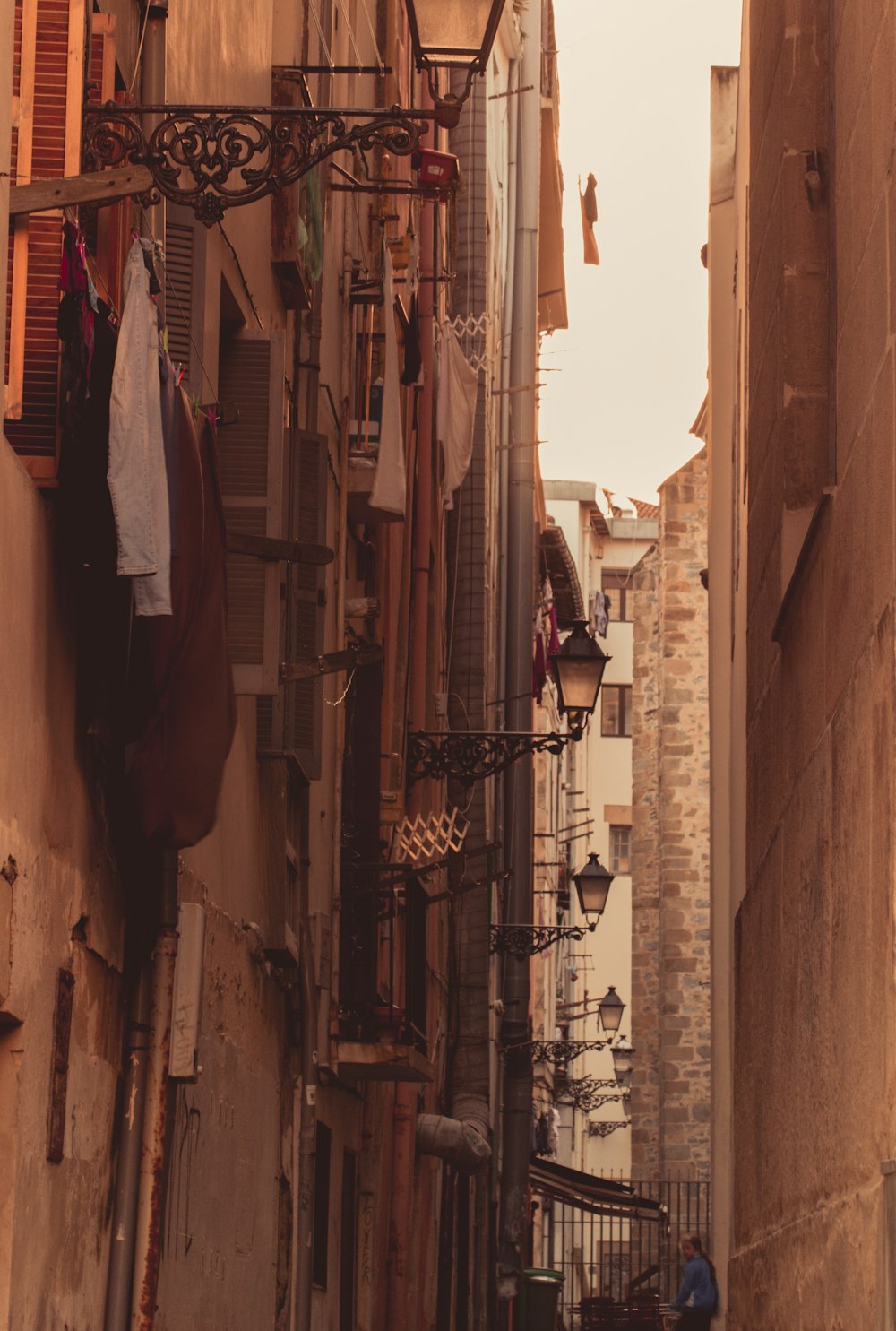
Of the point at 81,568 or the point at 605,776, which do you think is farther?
the point at 605,776

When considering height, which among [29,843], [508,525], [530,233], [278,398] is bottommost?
[29,843]

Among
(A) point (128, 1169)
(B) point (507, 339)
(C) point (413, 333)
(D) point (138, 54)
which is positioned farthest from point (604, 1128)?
(D) point (138, 54)

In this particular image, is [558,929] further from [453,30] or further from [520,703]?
[453,30]

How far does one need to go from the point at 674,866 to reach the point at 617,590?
875 inches

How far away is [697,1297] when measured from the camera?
22.0 metres

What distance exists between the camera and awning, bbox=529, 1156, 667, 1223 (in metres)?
26.6

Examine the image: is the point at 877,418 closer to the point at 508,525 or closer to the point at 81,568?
the point at 81,568

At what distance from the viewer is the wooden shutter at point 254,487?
27.5ft

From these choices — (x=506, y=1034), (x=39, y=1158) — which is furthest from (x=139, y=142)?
(x=506, y=1034)

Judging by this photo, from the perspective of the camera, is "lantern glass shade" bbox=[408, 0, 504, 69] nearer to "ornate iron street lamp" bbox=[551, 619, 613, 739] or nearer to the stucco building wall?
the stucco building wall

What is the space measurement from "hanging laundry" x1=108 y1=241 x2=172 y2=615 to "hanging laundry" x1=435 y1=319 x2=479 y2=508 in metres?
12.6

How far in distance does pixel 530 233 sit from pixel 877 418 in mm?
21109

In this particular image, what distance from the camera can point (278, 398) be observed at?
9.07m

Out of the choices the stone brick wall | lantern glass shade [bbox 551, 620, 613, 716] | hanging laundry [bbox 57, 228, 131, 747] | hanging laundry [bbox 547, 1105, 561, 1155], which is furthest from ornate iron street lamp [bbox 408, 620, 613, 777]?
hanging laundry [bbox 547, 1105, 561, 1155]
